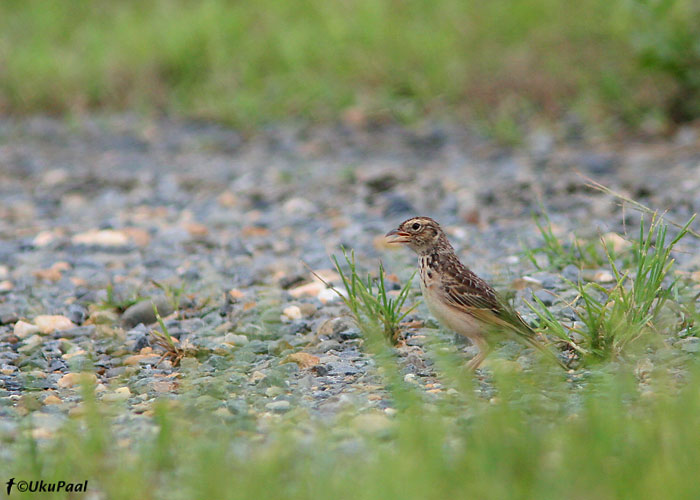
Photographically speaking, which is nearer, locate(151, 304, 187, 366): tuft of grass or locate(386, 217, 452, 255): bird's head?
locate(151, 304, 187, 366): tuft of grass

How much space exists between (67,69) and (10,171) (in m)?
2.67

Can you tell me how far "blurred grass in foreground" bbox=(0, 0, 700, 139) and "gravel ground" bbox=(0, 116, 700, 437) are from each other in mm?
447

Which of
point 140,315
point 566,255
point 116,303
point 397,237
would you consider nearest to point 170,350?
point 140,315

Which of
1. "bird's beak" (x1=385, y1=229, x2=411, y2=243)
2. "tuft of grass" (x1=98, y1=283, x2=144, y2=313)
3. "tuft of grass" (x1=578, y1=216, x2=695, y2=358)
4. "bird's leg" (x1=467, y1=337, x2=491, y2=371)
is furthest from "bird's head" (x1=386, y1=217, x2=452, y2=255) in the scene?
"tuft of grass" (x1=98, y1=283, x2=144, y2=313)

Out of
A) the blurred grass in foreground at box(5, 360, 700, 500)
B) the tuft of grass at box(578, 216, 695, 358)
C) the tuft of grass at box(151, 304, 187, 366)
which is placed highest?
the tuft of grass at box(151, 304, 187, 366)

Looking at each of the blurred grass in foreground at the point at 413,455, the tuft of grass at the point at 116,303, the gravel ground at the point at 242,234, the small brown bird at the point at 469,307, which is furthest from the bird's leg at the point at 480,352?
the tuft of grass at the point at 116,303

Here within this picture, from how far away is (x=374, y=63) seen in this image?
11711 mm

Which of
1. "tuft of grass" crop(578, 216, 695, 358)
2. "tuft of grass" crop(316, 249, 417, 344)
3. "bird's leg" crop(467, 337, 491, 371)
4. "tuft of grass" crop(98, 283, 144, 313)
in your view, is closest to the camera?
"tuft of grass" crop(578, 216, 695, 358)

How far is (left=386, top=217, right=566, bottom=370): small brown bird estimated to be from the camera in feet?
14.7

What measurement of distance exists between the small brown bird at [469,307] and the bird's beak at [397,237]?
0.65ft

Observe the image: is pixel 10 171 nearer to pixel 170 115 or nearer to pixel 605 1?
pixel 170 115

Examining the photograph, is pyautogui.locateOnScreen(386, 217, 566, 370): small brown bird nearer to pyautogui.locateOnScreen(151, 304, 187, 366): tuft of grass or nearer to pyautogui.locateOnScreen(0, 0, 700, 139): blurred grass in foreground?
pyautogui.locateOnScreen(151, 304, 187, 366): tuft of grass

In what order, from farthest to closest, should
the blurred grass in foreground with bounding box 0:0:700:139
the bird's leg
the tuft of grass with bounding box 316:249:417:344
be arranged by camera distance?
the blurred grass in foreground with bounding box 0:0:700:139, the tuft of grass with bounding box 316:249:417:344, the bird's leg

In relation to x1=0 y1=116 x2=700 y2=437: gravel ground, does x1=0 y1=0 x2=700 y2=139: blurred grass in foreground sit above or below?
above
